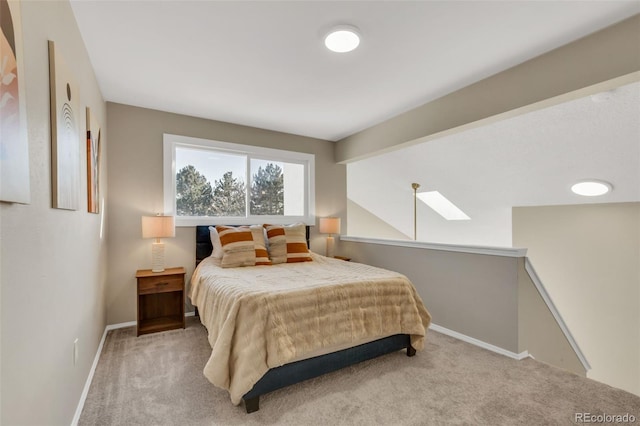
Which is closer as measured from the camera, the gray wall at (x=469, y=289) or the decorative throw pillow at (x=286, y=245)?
the gray wall at (x=469, y=289)

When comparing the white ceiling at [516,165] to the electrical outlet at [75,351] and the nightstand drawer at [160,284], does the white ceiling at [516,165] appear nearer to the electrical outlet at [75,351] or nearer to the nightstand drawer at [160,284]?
the nightstand drawer at [160,284]

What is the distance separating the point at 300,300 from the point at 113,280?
2365 millimetres

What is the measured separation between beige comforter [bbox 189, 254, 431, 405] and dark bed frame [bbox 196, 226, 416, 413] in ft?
0.19

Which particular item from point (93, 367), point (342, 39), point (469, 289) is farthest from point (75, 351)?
point (469, 289)

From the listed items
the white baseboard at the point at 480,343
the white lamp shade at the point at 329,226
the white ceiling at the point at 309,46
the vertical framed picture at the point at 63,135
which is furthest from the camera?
the white lamp shade at the point at 329,226

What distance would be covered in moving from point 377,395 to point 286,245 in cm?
192

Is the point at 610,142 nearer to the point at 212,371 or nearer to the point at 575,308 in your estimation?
the point at 575,308

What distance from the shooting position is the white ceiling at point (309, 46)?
1.84 meters

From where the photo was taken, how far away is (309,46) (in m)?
2.23

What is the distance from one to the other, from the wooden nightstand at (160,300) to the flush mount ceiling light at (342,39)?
8.37 ft

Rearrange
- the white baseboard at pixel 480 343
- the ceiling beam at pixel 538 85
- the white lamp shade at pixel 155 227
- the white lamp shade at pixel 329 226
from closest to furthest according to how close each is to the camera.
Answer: the ceiling beam at pixel 538 85
the white baseboard at pixel 480 343
the white lamp shade at pixel 155 227
the white lamp shade at pixel 329 226

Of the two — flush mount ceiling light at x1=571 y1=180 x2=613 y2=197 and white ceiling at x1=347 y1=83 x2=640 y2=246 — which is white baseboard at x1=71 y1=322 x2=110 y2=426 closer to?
white ceiling at x1=347 y1=83 x2=640 y2=246

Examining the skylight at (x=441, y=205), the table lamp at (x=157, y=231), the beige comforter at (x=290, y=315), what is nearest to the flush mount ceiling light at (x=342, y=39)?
the beige comforter at (x=290, y=315)

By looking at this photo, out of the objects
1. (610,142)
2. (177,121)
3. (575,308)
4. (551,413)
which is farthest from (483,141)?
(177,121)
